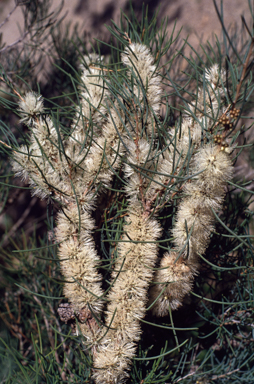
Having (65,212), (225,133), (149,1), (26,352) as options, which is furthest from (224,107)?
(149,1)

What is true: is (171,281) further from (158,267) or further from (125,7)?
(125,7)

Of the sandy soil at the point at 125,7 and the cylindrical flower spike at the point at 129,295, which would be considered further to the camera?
the sandy soil at the point at 125,7

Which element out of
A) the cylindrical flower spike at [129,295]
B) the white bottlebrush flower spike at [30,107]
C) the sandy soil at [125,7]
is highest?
the sandy soil at [125,7]

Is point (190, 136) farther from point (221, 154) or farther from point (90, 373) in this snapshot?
point (90, 373)

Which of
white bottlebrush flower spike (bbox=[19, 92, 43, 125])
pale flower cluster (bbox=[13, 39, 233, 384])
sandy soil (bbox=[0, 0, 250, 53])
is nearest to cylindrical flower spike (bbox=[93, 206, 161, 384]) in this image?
pale flower cluster (bbox=[13, 39, 233, 384])

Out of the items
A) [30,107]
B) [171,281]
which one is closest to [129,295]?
[171,281]

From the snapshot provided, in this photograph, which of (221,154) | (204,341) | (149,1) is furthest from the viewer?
(149,1)

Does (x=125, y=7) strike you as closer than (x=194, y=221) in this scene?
No

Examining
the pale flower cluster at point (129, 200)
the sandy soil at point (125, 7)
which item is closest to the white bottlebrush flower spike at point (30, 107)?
the pale flower cluster at point (129, 200)

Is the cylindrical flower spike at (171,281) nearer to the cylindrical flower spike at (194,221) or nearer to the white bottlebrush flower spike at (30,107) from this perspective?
the cylindrical flower spike at (194,221)

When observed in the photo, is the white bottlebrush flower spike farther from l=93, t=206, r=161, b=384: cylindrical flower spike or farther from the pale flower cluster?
l=93, t=206, r=161, b=384: cylindrical flower spike

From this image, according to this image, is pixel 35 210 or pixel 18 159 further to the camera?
pixel 35 210
